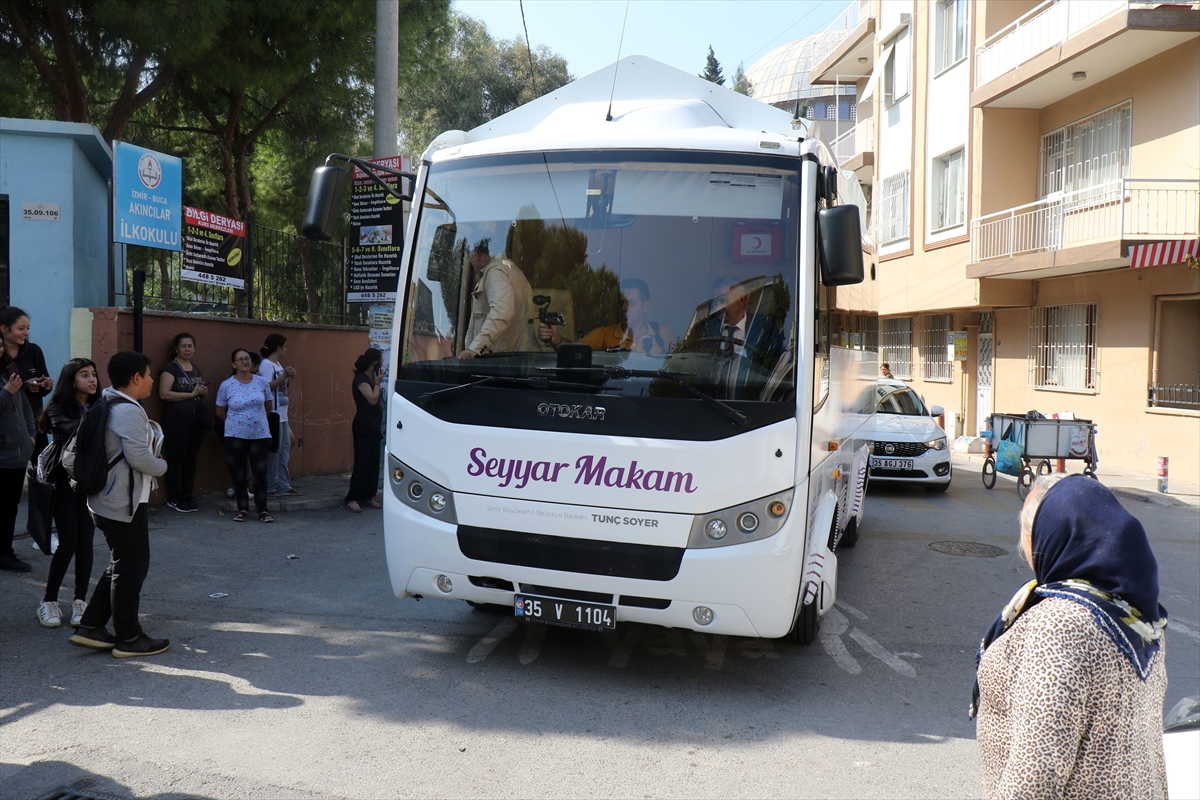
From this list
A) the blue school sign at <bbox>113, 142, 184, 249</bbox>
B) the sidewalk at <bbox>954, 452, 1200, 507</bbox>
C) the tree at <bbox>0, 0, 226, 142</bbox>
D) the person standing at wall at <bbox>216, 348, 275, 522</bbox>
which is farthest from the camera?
the sidewalk at <bbox>954, 452, 1200, 507</bbox>

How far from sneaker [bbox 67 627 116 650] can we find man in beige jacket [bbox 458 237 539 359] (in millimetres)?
2641

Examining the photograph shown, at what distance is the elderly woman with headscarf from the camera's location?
1981 millimetres

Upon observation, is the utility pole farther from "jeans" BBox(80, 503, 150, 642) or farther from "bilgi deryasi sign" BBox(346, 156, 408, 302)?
"jeans" BBox(80, 503, 150, 642)

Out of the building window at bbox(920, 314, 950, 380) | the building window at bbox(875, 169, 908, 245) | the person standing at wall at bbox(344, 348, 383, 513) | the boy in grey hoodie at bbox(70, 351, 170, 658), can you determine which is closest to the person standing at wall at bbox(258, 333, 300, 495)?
the person standing at wall at bbox(344, 348, 383, 513)

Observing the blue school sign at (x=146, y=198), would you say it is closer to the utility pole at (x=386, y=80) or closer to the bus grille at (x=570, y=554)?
the utility pole at (x=386, y=80)

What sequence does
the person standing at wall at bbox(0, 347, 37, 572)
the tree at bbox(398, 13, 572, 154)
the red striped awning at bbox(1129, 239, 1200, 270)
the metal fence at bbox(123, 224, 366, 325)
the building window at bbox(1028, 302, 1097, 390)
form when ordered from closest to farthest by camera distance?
the person standing at wall at bbox(0, 347, 37, 572) → the metal fence at bbox(123, 224, 366, 325) → the red striped awning at bbox(1129, 239, 1200, 270) → the building window at bbox(1028, 302, 1097, 390) → the tree at bbox(398, 13, 572, 154)

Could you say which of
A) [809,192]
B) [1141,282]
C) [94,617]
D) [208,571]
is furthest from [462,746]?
[1141,282]

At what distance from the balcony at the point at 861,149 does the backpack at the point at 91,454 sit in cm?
2508

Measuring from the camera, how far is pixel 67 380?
19.2 feet

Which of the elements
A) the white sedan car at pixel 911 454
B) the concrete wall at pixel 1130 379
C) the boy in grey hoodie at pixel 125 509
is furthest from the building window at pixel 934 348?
the boy in grey hoodie at pixel 125 509

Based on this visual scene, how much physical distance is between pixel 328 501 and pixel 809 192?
23.7 feet

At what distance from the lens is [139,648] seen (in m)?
5.38

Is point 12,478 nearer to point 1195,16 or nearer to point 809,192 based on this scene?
point 809,192

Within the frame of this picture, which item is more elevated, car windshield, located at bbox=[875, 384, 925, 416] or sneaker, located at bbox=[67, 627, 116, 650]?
car windshield, located at bbox=[875, 384, 925, 416]
